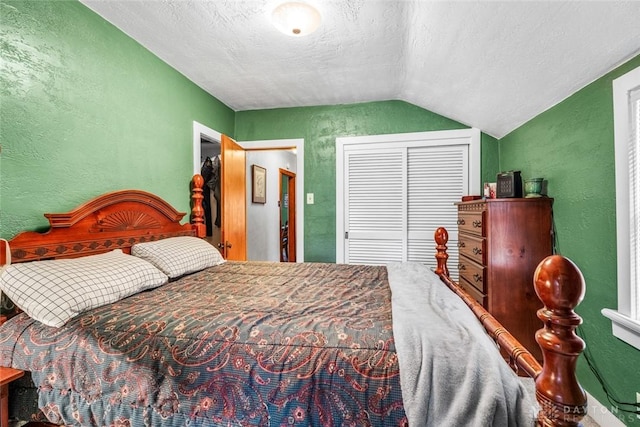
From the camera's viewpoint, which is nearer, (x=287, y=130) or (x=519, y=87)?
(x=519, y=87)

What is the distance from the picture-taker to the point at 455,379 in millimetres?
830

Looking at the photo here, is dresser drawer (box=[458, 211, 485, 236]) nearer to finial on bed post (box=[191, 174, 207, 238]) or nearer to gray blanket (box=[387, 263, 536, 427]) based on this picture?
gray blanket (box=[387, 263, 536, 427])

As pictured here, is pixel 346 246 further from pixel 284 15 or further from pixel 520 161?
pixel 284 15

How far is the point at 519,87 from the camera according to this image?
84.9 inches

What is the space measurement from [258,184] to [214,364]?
374cm

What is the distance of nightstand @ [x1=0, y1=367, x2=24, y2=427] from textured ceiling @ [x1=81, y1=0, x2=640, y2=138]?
6.57 feet

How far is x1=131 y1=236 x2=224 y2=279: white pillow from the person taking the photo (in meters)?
1.89

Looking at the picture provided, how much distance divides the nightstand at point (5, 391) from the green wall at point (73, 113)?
0.68m

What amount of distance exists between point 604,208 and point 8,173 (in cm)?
317

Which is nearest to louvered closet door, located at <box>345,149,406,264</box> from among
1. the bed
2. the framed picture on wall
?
the framed picture on wall

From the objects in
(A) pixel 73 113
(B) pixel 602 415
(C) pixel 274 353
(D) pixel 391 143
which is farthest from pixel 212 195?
(B) pixel 602 415

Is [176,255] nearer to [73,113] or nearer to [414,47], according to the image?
[73,113]

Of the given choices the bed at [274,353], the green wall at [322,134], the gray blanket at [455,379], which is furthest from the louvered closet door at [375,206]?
the gray blanket at [455,379]

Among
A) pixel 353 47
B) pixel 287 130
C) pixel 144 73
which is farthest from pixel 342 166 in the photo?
pixel 144 73
